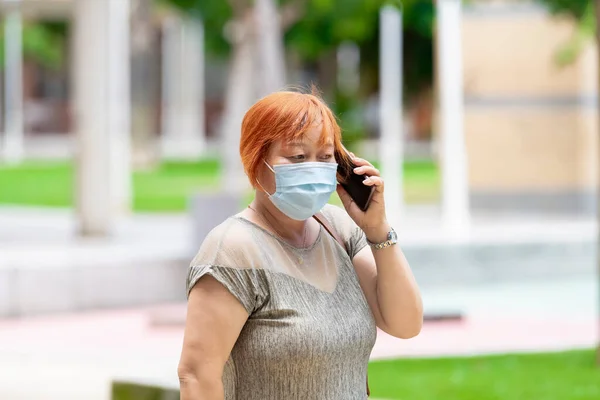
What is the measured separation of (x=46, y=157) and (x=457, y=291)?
123 ft

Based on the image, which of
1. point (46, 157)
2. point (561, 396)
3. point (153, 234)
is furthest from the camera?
point (46, 157)

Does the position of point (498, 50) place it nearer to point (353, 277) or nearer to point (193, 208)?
point (193, 208)

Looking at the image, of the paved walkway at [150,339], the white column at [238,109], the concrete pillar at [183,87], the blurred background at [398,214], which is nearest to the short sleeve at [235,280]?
the blurred background at [398,214]

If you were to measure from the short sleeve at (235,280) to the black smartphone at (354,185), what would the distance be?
36 centimetres

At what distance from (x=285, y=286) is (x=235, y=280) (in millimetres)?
135

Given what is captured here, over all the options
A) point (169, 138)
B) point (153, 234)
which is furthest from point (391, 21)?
point (169, 138)

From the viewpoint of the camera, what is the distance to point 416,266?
1446cm

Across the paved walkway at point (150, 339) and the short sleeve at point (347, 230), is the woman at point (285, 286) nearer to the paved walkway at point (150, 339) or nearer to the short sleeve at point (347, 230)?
the short sleeve at point (347, 230)

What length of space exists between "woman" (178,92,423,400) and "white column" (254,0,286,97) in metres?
10.8

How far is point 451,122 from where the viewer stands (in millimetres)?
18281

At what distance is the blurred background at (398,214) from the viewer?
948cm

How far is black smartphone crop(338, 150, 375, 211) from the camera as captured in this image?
3.50m

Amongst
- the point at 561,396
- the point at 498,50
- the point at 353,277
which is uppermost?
the point at 498,50

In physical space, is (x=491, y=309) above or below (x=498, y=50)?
below
